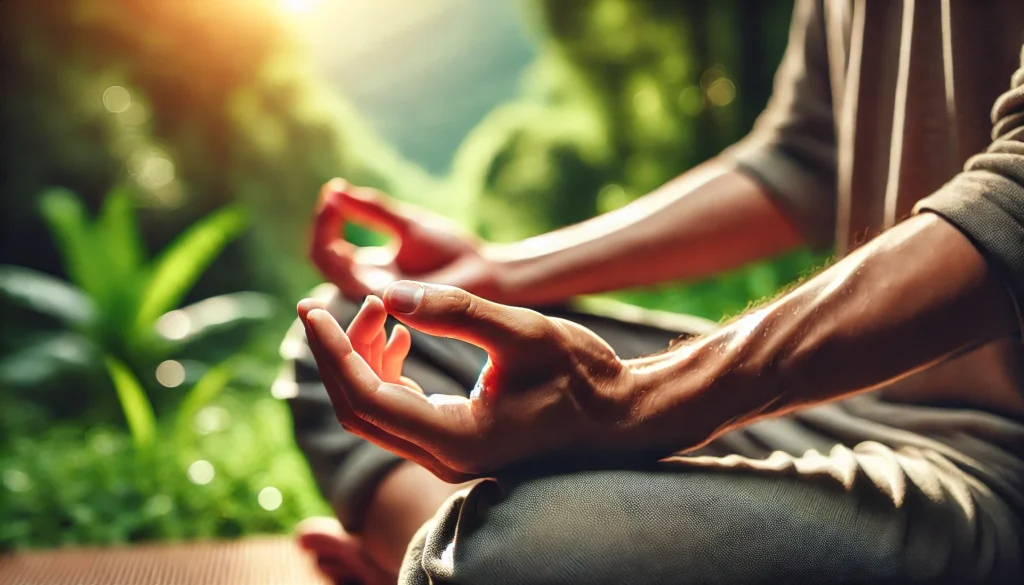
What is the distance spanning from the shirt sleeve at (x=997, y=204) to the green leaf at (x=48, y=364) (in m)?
2.28

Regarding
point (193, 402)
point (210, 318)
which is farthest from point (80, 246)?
point (193, 402)

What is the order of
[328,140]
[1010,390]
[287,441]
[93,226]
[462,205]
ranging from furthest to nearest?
1. [462,205]
2. [328,140]
3. [93,226]
4. [287,441]
5. [1010,390]

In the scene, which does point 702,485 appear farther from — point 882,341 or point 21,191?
point 21,191

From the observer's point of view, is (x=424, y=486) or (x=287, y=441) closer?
(x=424, y=486)

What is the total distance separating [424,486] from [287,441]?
1.47 m

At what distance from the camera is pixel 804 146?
0.93m

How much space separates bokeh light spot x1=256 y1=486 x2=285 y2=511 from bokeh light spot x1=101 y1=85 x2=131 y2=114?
6.17 feet

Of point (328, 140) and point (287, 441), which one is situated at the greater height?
point (328, 140)

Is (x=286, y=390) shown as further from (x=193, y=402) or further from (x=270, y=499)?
(x=193, y=402)

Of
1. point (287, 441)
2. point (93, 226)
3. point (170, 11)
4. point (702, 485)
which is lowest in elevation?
point (287, 441)

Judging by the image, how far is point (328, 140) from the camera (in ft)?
11.1

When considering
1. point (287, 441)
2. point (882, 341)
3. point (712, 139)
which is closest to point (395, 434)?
point (882, 341)

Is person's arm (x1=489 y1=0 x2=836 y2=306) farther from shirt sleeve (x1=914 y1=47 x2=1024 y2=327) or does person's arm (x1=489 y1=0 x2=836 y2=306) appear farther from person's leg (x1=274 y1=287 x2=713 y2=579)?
shirt sleeve (x1=914 y1=47 x2=1024 y2=327)

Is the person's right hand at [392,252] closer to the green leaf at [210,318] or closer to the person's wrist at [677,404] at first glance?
the person's wrist at [677,404]
